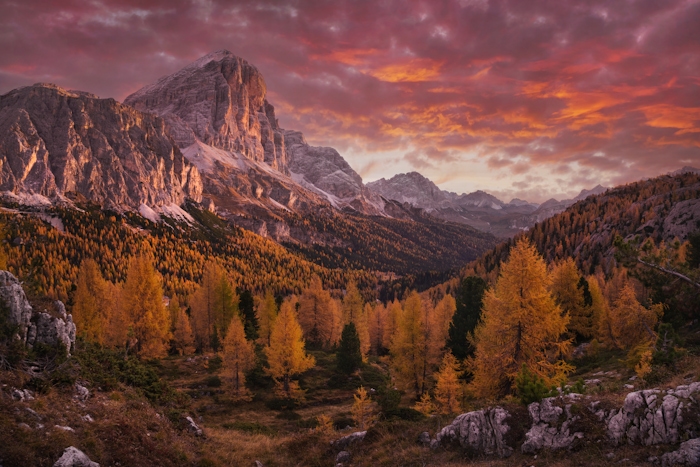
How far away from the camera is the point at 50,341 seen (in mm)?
18562

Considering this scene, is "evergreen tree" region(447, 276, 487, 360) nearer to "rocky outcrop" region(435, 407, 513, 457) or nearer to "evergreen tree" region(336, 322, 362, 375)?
"evergreen tree" region(336, 322, 362, 375)

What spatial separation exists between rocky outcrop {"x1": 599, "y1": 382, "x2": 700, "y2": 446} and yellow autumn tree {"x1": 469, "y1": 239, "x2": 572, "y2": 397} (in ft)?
36.0

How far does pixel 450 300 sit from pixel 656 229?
92406 millimetres

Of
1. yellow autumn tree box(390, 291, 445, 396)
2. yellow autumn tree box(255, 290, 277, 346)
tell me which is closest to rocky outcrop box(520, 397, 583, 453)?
yellow autumn tree box(390, 291, 445, 396)

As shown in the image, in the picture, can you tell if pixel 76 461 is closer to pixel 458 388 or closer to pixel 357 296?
pixel 458 388

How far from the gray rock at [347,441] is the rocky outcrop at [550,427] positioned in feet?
33.0

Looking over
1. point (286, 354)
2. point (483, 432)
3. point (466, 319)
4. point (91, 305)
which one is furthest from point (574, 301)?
point (91, 305)

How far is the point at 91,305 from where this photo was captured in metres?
43.5

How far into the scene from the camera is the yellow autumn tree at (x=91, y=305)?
4184cm

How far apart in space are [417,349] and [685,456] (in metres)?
29.8

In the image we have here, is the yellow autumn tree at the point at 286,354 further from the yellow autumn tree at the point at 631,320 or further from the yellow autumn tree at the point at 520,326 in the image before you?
the yellow autumn tree at the point at 631,320

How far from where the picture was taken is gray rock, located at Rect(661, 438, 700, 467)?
9701mm

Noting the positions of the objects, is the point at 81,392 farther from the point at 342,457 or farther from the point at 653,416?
the point at 653,416

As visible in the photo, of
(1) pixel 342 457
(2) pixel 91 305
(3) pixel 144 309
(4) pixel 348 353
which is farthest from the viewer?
(4) pixel 348 353
